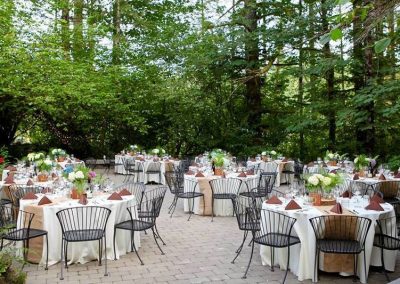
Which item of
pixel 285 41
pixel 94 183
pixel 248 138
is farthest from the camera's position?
pixel 248 138

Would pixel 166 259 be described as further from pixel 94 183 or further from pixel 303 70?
pixel 303 70

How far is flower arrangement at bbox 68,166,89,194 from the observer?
6035 mm

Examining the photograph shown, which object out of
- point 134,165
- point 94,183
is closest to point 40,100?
point 134,165

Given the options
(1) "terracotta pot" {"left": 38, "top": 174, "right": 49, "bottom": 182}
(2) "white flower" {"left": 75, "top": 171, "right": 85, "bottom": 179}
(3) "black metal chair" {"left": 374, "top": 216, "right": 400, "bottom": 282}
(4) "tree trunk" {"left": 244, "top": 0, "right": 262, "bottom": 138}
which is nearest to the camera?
(3) "black metal chair" {"left": 374, "top": 216, "right": 400, "bottom": 282}

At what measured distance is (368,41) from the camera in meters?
11.4

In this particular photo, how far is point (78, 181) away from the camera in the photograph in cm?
611

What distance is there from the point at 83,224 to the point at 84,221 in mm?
44

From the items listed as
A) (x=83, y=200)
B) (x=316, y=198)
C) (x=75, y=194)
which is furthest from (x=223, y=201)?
(x=83, y=200)

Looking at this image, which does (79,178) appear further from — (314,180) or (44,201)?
(314,180)

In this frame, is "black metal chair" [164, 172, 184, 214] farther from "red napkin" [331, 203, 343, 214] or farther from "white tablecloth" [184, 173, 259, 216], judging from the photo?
"red napkin" [331, 203, 343, 214]

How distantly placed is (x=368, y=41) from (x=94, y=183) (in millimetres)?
8919

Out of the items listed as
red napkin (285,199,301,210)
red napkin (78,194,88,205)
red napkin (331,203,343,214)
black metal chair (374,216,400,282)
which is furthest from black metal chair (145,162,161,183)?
black metal chair (374,216,400,282)

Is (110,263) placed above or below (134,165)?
below

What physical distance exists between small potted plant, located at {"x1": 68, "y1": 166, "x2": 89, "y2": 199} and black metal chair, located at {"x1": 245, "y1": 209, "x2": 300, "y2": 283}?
265 centimetres
